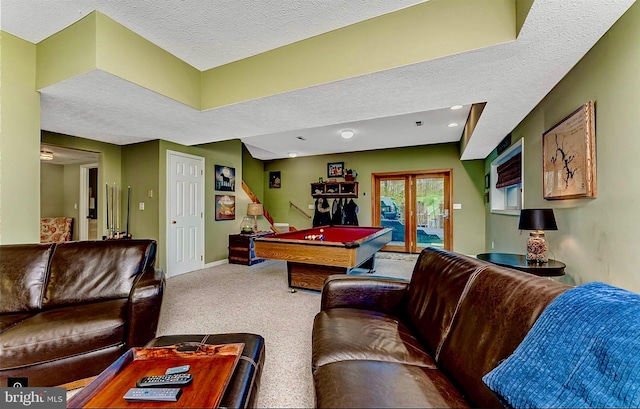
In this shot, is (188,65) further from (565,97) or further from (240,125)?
(565,97)

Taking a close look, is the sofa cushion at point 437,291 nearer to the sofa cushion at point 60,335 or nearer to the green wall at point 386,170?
the sofa cushion at point 60,335

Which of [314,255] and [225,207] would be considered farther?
[225,207]

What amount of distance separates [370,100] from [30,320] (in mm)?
3110

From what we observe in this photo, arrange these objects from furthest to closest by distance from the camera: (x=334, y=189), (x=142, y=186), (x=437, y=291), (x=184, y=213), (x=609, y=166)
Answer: (x=334, y=189) → (x=184, y=213) → (x=142, y=186) → (x=609, y=166) → (x=437, y=291)

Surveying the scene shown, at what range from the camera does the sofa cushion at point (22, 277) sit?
190 centimetres

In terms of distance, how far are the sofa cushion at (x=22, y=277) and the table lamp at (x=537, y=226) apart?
389 centimetres

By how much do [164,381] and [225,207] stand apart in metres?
4.62

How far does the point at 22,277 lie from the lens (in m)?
1.97

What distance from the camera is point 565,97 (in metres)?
2.21

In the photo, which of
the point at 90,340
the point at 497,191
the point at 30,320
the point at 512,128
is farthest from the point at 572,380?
the point at 497,191

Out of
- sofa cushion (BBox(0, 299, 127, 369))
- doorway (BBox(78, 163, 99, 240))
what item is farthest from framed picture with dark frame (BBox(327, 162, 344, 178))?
sofa cushion (BBox(0, 299, 127, 369))

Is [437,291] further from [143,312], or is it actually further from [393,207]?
[393,207]

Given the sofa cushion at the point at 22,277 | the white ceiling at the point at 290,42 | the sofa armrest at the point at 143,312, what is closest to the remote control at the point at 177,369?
the sofa armrest at the point at 143,312

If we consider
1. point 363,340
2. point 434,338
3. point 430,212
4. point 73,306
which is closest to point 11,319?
point 73,306
